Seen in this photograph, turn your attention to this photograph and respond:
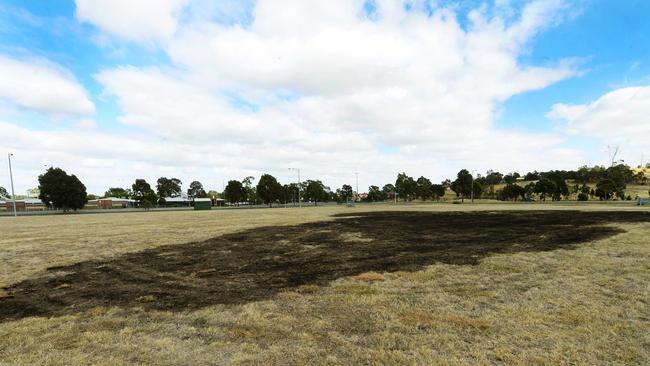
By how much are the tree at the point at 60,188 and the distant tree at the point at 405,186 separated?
120118 mm

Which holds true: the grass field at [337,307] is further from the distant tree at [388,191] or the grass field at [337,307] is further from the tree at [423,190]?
the distant tree at [388,191]

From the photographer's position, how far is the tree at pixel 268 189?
103925mm

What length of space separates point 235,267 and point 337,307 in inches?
220

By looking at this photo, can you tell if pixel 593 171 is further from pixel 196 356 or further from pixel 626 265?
pixel 196 356

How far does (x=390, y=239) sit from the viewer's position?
55.8 ft

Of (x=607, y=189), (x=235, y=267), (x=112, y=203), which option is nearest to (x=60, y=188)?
(x=235, y=267)

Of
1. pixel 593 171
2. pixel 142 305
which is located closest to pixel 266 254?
pixel 142 305

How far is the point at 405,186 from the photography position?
145750 millimetres

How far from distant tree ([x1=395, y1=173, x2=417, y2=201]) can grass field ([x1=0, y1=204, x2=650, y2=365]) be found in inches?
5222

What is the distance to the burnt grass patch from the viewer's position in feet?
25.7

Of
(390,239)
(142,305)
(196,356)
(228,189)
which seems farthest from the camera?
(228,189)

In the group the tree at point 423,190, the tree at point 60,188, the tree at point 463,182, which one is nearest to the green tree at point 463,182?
the tree at point 463,182

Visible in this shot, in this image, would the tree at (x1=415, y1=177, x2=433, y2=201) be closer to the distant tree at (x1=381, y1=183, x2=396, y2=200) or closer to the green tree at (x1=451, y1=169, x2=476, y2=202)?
the green tree at (x1=451, y1=169, x2=476, y2=202)

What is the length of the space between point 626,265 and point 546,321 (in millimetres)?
6755
